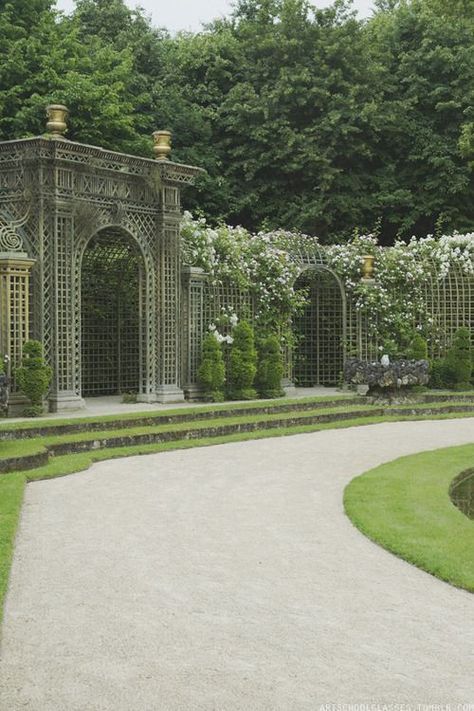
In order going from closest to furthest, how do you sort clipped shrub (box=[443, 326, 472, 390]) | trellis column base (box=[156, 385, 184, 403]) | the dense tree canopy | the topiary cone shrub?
the topiary cone shrub
trellis column base (box=[156, 385, 184, 403])
clipped shrub (box=[443, 326, 472, 390])
the dense tree canopy

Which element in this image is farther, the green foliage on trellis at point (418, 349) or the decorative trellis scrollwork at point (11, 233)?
the green foliage on trellis at point (418, 349)

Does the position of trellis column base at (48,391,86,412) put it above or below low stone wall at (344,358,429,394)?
below

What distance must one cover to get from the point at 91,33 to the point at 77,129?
311 inches

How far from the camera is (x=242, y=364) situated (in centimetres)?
1877

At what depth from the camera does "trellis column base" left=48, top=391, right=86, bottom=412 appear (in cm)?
1546

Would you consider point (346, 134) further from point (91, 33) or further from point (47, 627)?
point (47, 627)

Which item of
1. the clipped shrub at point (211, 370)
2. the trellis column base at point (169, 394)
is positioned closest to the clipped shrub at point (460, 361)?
the clipped shrub at point (211, 370)

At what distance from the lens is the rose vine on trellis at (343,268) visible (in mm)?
19422

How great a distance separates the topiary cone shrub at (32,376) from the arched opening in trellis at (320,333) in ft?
29.5

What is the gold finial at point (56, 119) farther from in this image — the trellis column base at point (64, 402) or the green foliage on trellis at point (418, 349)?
the green foliage on trellis at point (418, 349)

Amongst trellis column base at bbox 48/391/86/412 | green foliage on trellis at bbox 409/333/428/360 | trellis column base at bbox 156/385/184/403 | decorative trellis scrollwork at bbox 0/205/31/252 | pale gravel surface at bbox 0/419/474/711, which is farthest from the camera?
green foliage on trellis at bbox 409/333/428/360

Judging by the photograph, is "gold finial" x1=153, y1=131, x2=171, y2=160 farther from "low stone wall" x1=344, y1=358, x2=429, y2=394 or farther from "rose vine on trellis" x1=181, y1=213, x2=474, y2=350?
"low stone wall" x1=344, y1=358, x2=429, y2=394

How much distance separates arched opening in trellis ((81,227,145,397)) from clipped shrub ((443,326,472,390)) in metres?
7.01

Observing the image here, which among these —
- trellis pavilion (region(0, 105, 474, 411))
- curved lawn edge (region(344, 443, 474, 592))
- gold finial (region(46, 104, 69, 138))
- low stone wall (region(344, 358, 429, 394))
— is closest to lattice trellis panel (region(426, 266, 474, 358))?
trellis pavilion (region(0, 105, 474, 411))
